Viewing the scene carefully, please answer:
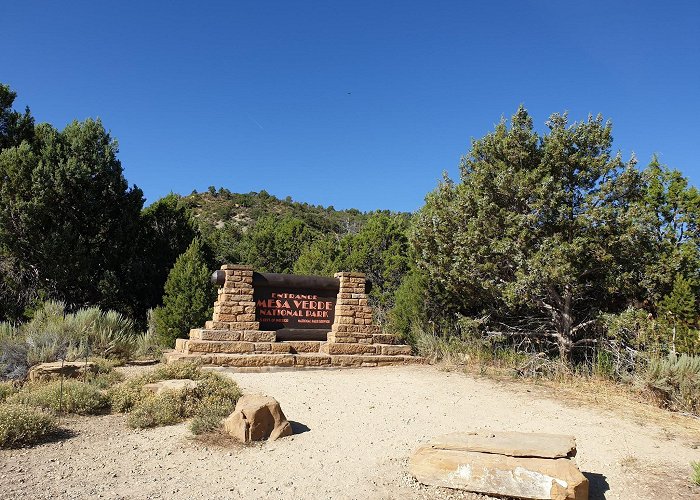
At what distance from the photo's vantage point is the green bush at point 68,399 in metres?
6.46

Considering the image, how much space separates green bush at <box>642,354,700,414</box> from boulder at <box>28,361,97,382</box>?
873 centimetres

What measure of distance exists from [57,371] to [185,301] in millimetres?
5837

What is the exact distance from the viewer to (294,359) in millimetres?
10773

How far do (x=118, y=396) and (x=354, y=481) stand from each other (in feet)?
13.1

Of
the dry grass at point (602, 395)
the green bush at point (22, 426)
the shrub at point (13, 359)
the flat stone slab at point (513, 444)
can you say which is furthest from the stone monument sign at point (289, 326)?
the flat stone slab at point (513, 444)

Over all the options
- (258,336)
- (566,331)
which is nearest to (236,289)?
(258,336)

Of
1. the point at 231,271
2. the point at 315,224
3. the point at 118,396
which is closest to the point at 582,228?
the point at 231,271

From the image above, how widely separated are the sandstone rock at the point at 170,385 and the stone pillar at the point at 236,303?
3490 millimetres

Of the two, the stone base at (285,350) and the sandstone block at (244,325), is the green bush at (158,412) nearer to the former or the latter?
the stone base at (285,350)

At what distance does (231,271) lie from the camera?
11.2 meters

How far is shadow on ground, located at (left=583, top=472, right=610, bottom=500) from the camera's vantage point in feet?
14.0

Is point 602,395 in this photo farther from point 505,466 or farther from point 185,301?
point 185,301

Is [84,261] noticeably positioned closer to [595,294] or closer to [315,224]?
[595,294]

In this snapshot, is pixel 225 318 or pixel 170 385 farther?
pixel 225 318
